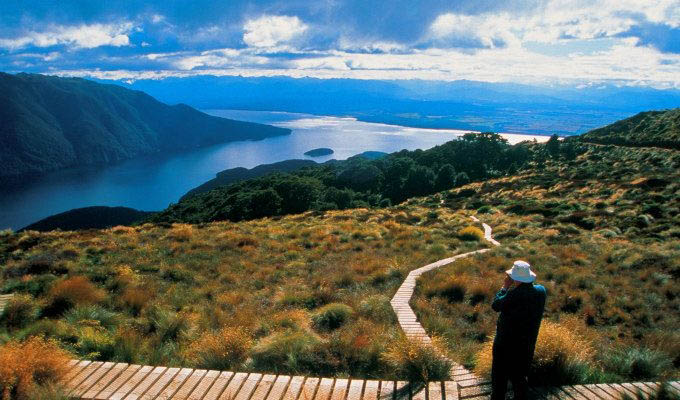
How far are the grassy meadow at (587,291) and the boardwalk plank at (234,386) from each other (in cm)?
328

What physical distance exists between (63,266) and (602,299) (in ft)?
52.3

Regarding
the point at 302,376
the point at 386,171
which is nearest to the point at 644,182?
the point at 302,376

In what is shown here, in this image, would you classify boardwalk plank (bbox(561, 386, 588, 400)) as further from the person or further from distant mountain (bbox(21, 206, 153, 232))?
distant mountain (bbox(21, 206, 153, 232))

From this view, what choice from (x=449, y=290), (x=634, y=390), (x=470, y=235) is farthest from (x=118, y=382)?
(x=470, y=235)

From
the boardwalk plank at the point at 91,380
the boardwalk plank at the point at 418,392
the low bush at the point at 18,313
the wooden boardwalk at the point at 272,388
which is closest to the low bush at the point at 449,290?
the wooden boardwalk at the point at 272,388

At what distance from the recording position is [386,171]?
264 ft

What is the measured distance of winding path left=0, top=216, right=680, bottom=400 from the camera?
199 inches

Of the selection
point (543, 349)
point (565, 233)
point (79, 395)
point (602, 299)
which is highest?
point (543, 349)

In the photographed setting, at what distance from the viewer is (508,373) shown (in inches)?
188

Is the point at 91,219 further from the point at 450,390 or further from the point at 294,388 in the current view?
the point at 450,390

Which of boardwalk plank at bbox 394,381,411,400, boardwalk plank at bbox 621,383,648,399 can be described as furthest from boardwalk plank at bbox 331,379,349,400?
boardwalk plank at bbox 621,383,648,399

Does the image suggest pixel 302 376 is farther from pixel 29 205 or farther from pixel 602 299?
pixel 29 205

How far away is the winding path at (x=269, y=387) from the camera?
16.6ft

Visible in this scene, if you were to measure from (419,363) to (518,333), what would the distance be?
4.83ft
